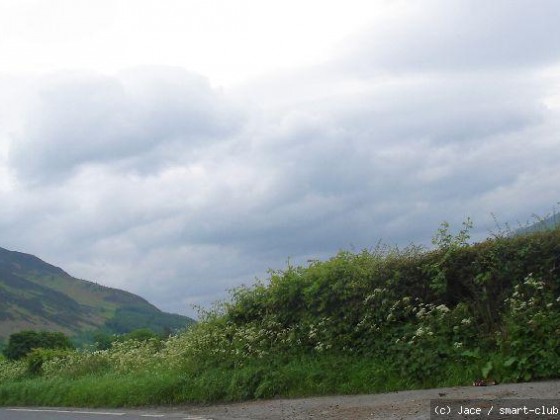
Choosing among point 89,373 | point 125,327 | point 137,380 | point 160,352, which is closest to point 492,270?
point 137,380

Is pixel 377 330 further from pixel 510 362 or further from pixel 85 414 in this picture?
pixel 85 414

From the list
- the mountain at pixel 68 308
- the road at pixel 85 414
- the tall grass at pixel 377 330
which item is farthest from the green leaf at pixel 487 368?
the mountain at pixel 68 308

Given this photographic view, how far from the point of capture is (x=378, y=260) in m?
17.1

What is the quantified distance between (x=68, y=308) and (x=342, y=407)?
162951mm

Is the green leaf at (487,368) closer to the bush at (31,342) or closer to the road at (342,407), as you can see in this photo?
the road at (342,407)

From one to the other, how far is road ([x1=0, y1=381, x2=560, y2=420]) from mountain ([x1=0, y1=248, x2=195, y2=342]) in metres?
111

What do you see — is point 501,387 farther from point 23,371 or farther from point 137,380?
point 23,371

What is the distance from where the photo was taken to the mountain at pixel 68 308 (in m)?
141

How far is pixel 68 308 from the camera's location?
556 feet

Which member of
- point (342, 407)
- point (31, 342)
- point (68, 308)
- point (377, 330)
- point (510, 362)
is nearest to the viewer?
point (510, 362)

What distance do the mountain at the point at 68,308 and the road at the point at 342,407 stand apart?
111 meters

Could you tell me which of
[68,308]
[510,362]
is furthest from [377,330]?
[68,308]

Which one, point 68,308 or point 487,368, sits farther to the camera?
point 68,308

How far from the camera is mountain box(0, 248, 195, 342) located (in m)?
141
